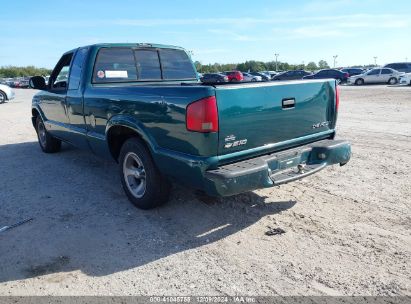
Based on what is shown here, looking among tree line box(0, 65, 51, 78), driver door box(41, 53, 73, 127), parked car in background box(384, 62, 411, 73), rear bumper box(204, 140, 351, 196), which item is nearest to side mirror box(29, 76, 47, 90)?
driver door box(41, 53, 73, 127)

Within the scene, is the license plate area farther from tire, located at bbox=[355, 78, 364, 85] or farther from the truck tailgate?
tire, located at bbox=[355, 78, 364, 85]

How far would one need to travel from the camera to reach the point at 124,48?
515 cm

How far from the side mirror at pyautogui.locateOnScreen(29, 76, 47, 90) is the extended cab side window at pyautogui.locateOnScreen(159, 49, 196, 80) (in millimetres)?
2380

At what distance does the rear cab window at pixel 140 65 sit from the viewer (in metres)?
4.98

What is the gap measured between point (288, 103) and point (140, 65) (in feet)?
8.21

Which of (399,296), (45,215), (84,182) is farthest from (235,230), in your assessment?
(84,182)

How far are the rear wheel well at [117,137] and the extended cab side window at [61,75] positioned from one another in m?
1.59

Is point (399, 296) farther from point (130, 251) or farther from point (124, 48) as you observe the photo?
point (124, 48)

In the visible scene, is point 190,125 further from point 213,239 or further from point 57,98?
point 57,98

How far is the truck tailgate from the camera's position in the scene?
3254mm

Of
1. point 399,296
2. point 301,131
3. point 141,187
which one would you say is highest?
point 301,131

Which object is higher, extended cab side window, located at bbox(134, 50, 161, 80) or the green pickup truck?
extended cab side window, located at bbox(134, 50, 161, 80)

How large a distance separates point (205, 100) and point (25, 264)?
7.10ft

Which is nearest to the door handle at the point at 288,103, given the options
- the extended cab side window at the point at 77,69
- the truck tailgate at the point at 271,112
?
the truck tailgate at the point at 271,112
